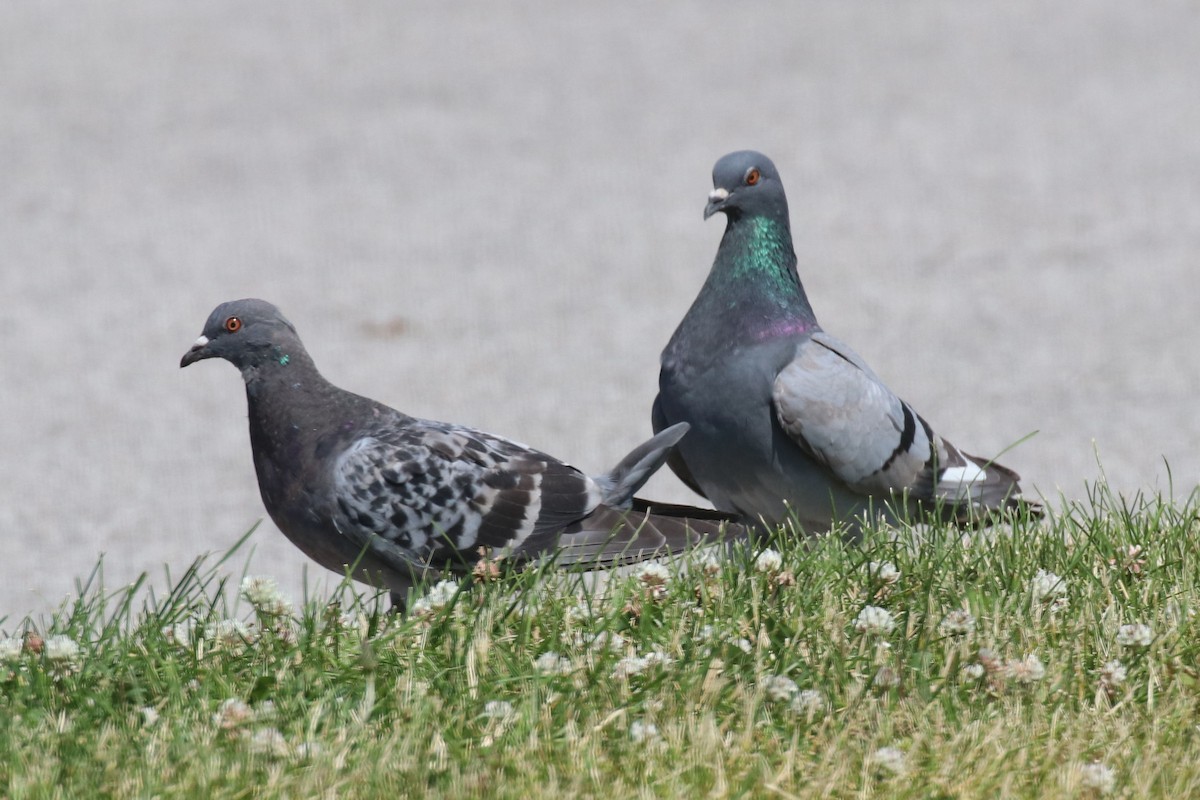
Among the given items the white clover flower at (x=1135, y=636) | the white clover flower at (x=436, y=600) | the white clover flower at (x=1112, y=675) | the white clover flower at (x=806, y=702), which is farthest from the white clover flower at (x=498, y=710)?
the white clover flower at (x=1135, y=636)

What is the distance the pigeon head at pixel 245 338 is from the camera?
4516 millimetres

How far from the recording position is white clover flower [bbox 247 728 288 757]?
3.19 metres

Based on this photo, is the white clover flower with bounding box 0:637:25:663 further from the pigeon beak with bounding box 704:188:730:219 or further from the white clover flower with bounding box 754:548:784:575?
the pigeon beak with bounding box 704:188:730:219

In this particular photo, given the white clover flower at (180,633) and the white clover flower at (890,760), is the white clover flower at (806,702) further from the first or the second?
the white clover flower at (180,633)

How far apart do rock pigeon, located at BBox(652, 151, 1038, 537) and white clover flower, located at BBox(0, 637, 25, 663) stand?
203 centimetres

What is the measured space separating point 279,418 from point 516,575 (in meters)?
0.81

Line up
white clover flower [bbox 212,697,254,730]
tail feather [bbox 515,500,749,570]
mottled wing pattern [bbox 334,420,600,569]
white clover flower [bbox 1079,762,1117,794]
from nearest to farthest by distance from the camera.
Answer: white clover flower [bbox 1079,762,1117,794] → white clover flower [bbox 212,697,254,730] → mottled wing pattern [bbox 334,420,600,569] → tail feather [bbox 515,500,749,570]

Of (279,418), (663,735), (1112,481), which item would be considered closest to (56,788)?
(663,735)

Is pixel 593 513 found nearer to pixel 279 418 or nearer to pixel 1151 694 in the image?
pixel 279 418

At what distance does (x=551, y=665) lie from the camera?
3.57 meters

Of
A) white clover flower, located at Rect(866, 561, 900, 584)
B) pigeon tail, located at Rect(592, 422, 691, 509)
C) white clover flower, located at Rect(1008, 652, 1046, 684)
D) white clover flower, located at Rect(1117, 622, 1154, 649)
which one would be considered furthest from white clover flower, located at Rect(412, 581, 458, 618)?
white clover flower, located at Rect(1117, 622, 1154, 649)

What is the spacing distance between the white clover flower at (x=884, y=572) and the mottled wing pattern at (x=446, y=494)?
2.87 feet

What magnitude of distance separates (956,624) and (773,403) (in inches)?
51.1

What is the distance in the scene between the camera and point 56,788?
3086 mm
